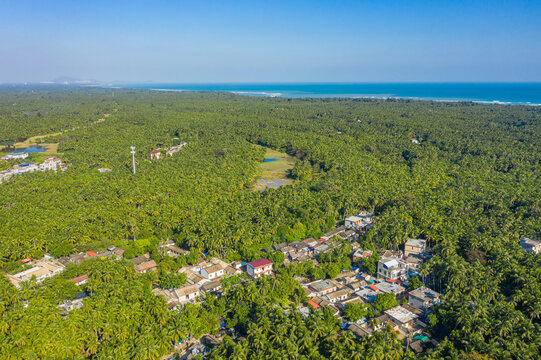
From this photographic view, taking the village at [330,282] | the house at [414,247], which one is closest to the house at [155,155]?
the village at [330,282]

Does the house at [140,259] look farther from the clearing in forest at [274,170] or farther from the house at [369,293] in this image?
the clearing in forest at [274,170]

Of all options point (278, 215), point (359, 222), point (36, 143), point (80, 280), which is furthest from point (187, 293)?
point (36, 143)

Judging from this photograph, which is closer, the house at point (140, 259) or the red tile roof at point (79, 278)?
the red tile roof at point (79, 278)

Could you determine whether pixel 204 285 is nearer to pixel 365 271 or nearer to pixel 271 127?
pixel 365 271

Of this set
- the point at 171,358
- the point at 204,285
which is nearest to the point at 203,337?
the point at 171,358

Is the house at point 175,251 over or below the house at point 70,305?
below

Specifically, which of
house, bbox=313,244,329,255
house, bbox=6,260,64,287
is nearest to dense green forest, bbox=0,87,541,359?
house, bbox=6,260,64,287

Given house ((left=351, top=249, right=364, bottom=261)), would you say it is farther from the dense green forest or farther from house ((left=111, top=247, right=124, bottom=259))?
house ((left=111, top=247, right=124, bottom=259))
